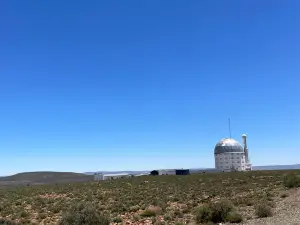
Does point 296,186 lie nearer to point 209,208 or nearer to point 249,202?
point 249,202

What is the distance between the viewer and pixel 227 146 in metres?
133

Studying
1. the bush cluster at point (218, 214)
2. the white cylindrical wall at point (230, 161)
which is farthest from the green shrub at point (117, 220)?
the white cylindrical wall at point (230, 161)

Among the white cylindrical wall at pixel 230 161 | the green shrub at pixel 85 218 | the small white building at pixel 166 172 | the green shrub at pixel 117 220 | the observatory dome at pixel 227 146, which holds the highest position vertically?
the observatory dome at pixel 227 146

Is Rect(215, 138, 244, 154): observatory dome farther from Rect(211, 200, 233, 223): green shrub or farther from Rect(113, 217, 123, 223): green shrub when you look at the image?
Rect(211, 200, 233, 223): green shrub

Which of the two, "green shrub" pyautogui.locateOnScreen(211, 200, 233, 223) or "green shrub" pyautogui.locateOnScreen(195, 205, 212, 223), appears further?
"green shrub" pyautogui.locateOnScreen(195, 205, 212, 223)

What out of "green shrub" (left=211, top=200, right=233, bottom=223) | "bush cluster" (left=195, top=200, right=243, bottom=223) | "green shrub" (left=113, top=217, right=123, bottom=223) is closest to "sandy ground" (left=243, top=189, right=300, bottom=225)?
"bush cluster" (left=195, top=200, right=243, bottom=223)

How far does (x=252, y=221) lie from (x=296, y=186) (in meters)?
16.3

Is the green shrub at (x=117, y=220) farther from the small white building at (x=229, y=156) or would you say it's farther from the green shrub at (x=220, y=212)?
the small white building at (x=229, y=156)

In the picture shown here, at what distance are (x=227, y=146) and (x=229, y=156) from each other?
3.77 meters

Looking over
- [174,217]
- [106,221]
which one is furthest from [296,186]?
[106,221]

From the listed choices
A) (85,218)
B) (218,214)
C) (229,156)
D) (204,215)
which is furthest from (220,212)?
(229,156)

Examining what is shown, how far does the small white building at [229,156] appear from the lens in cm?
13038

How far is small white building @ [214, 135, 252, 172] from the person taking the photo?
428 ft

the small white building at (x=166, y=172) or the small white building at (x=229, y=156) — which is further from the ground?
the small white building at (x=229, y=156)
